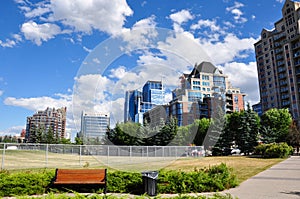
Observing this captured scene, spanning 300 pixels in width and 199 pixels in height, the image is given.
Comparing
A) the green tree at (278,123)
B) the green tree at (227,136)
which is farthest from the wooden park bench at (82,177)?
the green tree at (278,123)

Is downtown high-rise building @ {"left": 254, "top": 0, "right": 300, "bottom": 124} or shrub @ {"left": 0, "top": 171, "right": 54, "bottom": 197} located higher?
downtown high-rise building @ {"left": 254, "top": 0, "right": 300, "bottom": 124}

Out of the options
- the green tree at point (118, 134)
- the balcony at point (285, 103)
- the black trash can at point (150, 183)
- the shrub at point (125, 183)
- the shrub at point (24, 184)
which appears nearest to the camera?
the black trash can at point (150, 183)

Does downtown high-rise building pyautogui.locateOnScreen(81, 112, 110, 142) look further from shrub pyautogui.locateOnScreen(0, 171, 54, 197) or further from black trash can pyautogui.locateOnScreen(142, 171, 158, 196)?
black trash can pyautogui.locateOnScreen(142, 171, 158, 196)

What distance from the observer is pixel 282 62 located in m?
73.6

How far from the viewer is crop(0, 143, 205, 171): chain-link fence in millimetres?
18812

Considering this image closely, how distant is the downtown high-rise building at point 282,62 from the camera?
6831 cm

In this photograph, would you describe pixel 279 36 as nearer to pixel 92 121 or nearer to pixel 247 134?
pixel 247 134

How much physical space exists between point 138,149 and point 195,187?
1743 centimetres

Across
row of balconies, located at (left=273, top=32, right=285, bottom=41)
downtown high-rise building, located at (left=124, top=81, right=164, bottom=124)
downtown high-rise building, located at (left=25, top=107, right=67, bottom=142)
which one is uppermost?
row of balconies, located at (left=273, top=32, right=285, bottom=41)

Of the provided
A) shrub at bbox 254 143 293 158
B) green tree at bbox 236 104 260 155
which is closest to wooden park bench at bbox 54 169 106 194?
shrub at bbox 254 143 293 158

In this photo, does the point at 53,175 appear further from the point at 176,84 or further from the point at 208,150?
the point at 208,150

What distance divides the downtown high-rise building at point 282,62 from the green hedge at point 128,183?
66.7 metres

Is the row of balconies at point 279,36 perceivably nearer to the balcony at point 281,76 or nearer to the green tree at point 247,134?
the balcony at point 281,76

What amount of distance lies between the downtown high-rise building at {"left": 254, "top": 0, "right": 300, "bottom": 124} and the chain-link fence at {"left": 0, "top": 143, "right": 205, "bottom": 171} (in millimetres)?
55249
